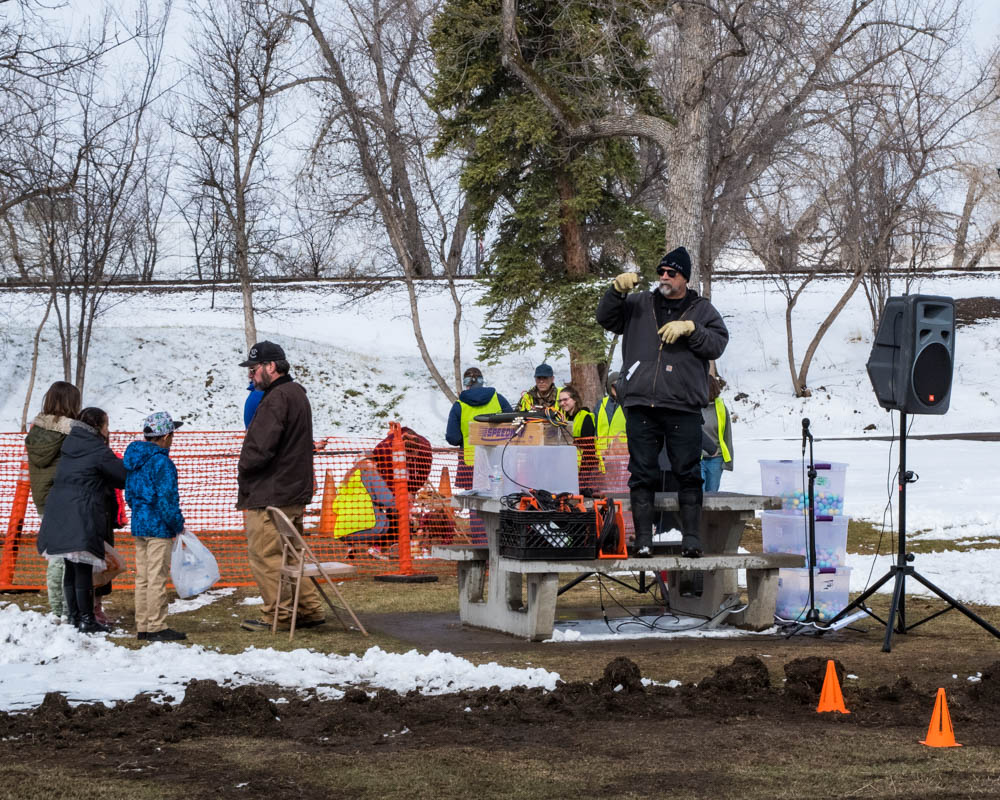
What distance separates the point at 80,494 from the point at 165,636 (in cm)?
116

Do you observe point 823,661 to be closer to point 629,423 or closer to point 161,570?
point 629,423

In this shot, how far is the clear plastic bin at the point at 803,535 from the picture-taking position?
30.4ft

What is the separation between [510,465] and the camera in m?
9.45

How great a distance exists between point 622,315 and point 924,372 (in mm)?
1984

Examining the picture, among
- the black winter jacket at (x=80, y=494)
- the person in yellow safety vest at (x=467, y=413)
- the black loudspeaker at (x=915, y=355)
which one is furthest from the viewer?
the person in yellow safety vest at (x=467, y=413)

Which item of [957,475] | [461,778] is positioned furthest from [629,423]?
[957,475]

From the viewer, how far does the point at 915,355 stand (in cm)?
835

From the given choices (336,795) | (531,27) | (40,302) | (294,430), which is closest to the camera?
(336,795)

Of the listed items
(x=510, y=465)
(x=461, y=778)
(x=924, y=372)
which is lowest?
(x=461, y=778)

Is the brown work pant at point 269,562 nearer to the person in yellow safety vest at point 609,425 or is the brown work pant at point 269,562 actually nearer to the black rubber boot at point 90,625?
the black rubber boot at point 90,625

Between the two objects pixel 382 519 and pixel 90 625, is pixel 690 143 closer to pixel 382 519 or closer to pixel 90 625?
pixel 382 519

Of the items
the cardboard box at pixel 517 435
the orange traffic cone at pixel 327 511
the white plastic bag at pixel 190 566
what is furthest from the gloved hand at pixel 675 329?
the orange traffic cone at pixel 327 511

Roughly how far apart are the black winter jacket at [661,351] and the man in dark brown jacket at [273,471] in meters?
2.33

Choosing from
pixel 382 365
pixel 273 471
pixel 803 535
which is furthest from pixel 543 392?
pixel 382 365
